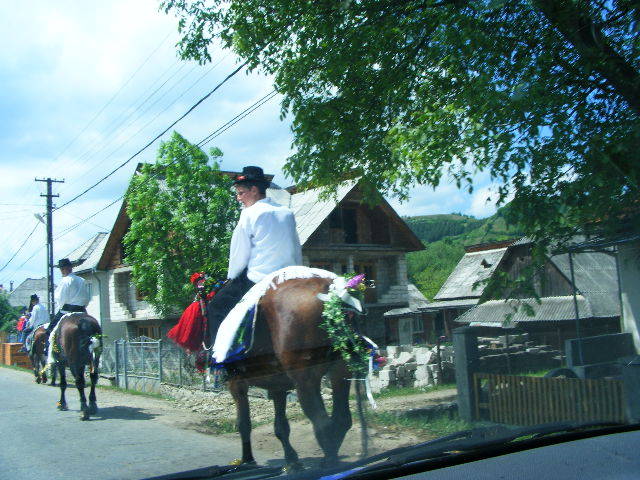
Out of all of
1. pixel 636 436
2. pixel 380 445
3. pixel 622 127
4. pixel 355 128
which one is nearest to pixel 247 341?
pixel 380 445

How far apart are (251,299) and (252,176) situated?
1.26 meters

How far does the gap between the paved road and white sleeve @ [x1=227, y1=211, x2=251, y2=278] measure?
176 centimetres

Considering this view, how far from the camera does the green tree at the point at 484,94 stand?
6.16 meters

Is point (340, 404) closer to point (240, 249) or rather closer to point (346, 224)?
point (240, 249)

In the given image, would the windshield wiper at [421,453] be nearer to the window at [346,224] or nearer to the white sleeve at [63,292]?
the white sleeve at [63,292]

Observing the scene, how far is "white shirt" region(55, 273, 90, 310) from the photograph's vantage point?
10.1 m

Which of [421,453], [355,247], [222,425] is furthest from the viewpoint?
[355,247]

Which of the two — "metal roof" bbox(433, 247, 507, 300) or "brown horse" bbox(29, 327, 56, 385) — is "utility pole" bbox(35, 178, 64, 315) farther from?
"metal roof" bbox(433, 247, 507, 300)

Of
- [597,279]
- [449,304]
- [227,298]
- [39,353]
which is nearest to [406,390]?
[449,304]

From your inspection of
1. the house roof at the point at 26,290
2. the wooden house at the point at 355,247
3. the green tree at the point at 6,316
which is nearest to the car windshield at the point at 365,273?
the wooden house at the point at 355,247

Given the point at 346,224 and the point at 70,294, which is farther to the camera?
the point at 346,224

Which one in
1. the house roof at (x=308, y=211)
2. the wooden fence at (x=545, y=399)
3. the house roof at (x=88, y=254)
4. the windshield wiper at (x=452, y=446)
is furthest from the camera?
the house roof at (x=88, y=254)

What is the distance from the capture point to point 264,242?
5258 mm

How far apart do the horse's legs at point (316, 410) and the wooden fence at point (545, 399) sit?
2.84 metres
